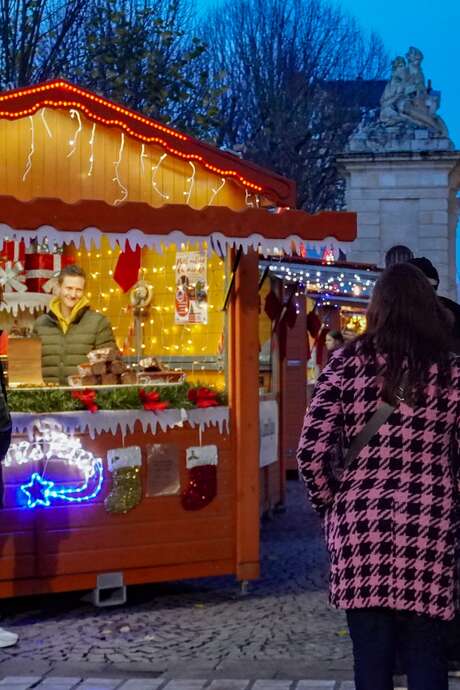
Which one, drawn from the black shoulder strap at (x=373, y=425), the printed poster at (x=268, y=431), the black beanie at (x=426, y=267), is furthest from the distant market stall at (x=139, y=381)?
the black shoulder strap at (x=373, y=425)

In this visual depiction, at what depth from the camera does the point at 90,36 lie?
882 inches

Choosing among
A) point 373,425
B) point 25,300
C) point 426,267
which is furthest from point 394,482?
point 25,300

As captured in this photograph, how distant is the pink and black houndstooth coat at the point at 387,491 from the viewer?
3906mm

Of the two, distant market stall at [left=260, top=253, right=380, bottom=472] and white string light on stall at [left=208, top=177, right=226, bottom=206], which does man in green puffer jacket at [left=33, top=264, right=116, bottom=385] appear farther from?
distant market stall at [left=260, top=253, right=380, bottom=472]

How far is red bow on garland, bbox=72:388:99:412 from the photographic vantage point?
24.5ft

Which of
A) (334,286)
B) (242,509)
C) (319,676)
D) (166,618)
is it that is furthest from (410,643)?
(334,286)

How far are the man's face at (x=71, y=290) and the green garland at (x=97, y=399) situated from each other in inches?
37.0

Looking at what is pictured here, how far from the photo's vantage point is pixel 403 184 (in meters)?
28.6

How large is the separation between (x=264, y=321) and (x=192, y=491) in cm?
367

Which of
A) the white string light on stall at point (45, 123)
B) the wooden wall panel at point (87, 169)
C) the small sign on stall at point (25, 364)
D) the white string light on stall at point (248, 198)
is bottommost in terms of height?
the small sign on stall at point (25, 364)

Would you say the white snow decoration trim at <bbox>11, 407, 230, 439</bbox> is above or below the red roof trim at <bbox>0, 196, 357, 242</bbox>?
below

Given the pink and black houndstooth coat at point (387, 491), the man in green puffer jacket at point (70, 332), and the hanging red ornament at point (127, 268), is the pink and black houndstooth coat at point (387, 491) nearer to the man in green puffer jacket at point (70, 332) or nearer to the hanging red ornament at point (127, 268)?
the man in green puffer jacket at point (70, 332)

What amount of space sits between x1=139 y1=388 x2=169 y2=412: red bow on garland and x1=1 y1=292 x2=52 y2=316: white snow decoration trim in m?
1.96

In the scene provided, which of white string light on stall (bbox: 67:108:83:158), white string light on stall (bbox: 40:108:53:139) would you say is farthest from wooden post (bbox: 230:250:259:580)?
white string light on stall (bbox: 40:108:53:139)
